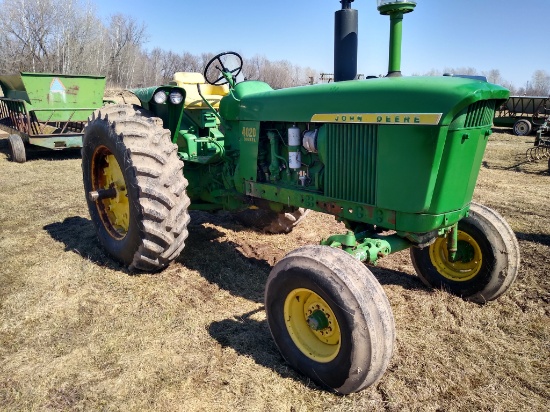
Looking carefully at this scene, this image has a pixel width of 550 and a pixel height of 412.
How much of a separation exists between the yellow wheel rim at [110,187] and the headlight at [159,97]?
2.28ft

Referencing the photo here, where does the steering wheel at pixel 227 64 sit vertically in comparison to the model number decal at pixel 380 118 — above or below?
above

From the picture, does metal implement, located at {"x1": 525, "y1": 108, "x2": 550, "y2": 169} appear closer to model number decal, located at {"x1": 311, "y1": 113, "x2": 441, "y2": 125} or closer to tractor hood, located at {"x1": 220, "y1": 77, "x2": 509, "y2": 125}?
tractor hood, located at {"x1": 220, "y1": 77, "x2": 509, "y2": 125}

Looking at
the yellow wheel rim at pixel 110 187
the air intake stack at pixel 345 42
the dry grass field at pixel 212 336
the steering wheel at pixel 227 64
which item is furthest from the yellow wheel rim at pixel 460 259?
the yellow wheel rim at pixel 110 187

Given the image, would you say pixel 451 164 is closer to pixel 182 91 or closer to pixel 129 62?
pixel 182 91

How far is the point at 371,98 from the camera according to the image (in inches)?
113

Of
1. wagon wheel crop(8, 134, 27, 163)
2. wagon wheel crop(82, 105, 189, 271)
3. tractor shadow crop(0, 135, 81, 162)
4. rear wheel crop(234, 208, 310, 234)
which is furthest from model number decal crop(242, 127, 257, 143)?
tractor shadow crop(0, 135, 81, 162)

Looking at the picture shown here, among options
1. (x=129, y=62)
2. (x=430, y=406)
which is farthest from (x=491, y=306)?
(x=129, y=62)

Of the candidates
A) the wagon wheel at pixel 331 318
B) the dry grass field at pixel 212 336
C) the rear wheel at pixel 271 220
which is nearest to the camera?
the wagon wheel at pixel 331 318

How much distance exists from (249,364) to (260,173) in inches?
67.4

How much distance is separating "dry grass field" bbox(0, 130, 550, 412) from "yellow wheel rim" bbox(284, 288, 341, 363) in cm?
20

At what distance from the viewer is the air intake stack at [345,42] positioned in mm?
3783

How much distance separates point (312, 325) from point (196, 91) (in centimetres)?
330

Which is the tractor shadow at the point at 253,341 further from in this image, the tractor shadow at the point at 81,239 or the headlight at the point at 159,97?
the headlight at the point at 159,97

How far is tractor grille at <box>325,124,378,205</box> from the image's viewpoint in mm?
3012
